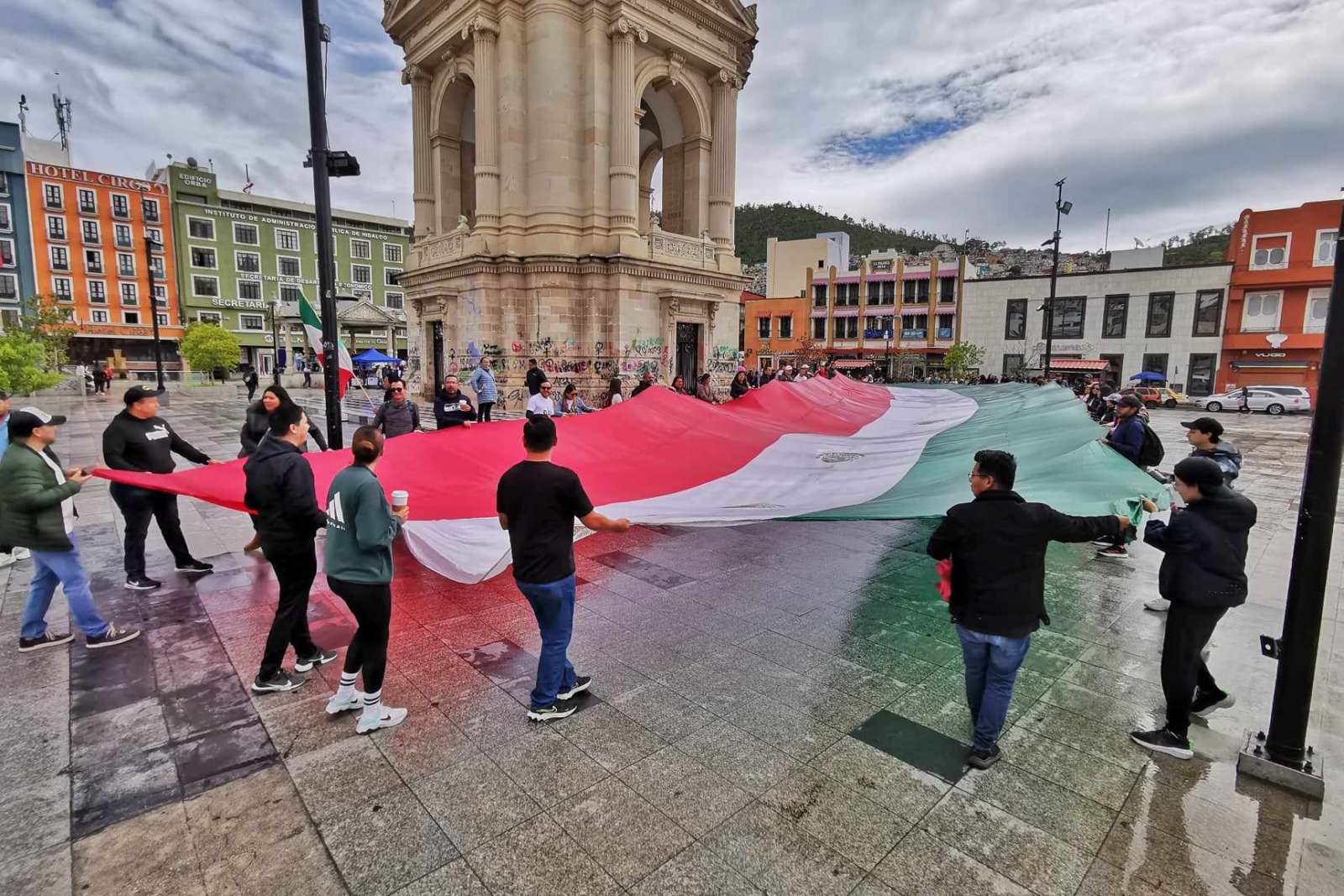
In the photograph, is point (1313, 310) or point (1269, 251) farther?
point (1269, 251)

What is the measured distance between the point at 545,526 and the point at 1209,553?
12.6ft

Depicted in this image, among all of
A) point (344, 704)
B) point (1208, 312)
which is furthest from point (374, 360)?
point (1208, 312)

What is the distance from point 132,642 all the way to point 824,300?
55579mm

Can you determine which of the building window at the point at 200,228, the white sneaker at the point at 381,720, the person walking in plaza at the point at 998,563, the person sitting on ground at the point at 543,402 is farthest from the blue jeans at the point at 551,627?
the building window at the point at 200,228

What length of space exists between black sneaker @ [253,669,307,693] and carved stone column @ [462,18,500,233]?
61.2 ft

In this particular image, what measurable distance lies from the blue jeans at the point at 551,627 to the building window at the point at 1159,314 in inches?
1969

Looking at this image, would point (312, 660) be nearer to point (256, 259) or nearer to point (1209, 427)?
point (1209, 427)

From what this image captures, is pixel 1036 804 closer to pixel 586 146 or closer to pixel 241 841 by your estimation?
pixel 241 841

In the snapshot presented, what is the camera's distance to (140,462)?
6.25 meters

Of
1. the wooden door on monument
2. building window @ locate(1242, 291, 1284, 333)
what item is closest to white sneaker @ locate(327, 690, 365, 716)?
the wooden door on monument

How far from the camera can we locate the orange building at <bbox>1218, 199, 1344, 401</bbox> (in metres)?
36.9

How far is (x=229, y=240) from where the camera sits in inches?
2349

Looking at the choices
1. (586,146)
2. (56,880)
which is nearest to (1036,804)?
(56,880)

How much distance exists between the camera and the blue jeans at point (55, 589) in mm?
4887
